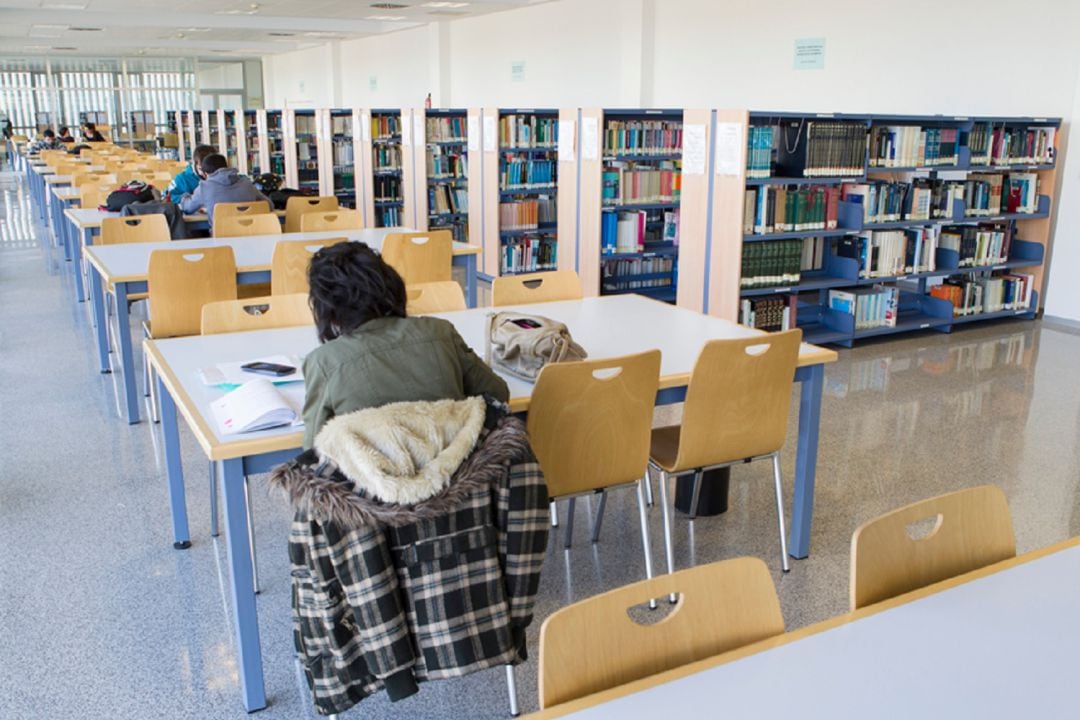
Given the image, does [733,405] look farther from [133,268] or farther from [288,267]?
[133,268]

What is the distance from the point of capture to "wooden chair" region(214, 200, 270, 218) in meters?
5.99

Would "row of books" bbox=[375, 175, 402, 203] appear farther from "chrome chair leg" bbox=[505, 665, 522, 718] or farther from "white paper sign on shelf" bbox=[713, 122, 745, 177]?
"chrome chair leg" bbox=[505, 665, 522, 718]

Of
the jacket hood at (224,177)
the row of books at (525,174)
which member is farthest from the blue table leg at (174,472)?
the row of books at (525,174)

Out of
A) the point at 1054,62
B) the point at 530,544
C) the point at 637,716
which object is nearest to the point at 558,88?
the point at 1054,62

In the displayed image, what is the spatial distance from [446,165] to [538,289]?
544cm

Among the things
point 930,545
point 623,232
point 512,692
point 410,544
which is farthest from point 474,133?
point 930,545

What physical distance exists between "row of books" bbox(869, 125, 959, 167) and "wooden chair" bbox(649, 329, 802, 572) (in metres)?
3.93

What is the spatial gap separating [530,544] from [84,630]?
58.8 inches

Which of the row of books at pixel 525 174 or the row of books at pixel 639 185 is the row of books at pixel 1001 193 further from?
the row of books at pixel 525 174

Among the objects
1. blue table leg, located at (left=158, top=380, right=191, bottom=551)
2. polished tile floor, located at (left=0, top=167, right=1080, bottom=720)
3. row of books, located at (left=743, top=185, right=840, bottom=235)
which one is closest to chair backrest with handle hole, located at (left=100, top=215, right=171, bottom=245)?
polished tile floor, located at (left=0, top=167, right=1080, bottom=720)

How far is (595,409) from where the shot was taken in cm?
261

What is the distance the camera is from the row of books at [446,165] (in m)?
8.93

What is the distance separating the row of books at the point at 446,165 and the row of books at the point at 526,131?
0.91 metres

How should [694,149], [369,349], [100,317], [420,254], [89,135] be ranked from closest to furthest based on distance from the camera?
[369,349]
[100,317]
[420,254]
[694,149]
[89,135]
